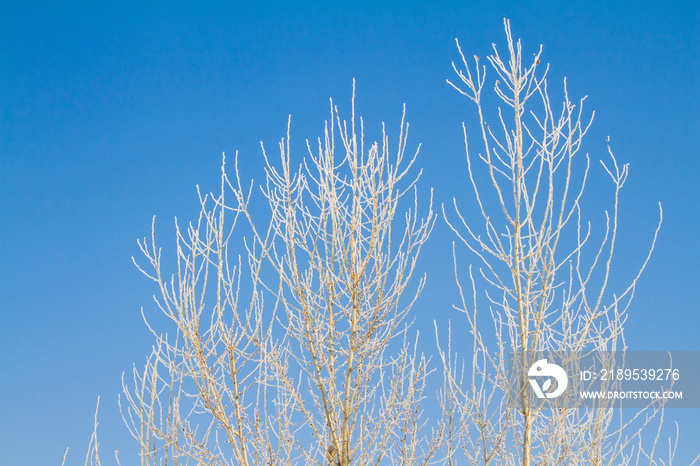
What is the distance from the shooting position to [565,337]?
146 inches

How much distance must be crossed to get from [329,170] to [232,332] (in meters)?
1.21

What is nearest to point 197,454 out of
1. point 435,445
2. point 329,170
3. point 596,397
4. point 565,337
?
point 435,445

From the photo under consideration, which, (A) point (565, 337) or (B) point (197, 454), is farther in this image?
(B) point (197, 454)

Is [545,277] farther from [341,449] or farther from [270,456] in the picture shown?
[270,456]

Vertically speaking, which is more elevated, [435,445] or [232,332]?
[232,332]

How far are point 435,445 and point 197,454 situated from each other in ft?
5.38

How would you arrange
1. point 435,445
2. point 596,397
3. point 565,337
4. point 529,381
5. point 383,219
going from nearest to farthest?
point 529,381 → point 565,337 → point 383,219 → point 435,445 → point 596,397

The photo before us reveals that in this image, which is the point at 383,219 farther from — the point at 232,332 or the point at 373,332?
the point at 232,332

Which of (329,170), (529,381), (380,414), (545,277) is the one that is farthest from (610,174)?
(380,414)

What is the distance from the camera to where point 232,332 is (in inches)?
159

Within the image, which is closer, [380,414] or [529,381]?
[529,381]

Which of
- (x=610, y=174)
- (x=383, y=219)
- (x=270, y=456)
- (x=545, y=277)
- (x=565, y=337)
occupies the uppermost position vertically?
(x=610, y=174)

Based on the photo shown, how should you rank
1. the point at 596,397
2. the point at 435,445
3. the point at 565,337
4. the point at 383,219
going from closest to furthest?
the point at 565,337
the point at 383,219
the point at 435,445
the point at 596,397

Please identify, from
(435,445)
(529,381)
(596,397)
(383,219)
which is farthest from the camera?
(596,397)
